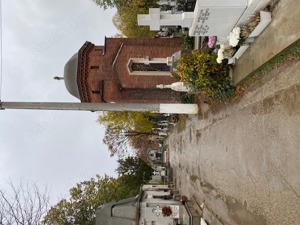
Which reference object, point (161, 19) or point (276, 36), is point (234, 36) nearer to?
point (276, 36)

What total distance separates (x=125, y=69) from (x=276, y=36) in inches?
544

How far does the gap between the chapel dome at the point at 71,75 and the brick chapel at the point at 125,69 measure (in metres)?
0.42

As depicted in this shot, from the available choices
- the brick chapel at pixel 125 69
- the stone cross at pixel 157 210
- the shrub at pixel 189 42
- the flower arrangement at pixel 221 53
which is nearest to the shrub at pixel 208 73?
the flower arrangement at pixel 221 53

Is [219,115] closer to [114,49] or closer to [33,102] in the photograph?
[33,102]

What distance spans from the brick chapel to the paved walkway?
10776 mm

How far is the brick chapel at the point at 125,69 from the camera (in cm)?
2125

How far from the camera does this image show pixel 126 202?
67.4 ft

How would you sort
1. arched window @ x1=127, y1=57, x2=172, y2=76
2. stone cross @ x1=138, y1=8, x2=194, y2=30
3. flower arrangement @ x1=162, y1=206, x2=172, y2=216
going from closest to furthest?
stone cross @ x1=138, y1=8, x2=194, y2=30
flower arrangement @ x1=162, y1=206, x2=172, y2=216
arched window @ x1=127, y1=57, x2=172, y2=76

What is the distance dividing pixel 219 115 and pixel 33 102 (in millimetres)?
8130

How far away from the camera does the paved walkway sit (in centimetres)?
741

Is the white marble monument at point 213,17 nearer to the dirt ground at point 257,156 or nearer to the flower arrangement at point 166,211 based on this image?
the dirt ground at point 257,156

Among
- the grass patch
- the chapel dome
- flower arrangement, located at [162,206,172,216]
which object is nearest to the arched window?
the grass patch

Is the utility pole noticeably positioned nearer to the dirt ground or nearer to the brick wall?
the dirt ground

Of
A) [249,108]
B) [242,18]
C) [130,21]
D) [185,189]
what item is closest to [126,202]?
[185,189]
